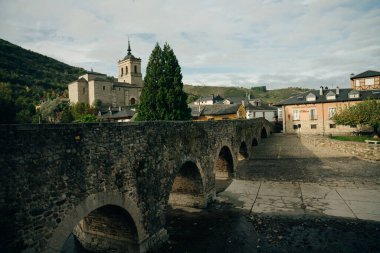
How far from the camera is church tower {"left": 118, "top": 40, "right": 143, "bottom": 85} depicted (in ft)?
251

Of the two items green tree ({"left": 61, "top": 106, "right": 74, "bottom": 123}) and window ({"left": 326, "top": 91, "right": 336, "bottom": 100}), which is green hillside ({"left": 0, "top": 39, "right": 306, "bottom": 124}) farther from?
window ({"left": 326, "top": 91, "right": 336, "bottom": 100})

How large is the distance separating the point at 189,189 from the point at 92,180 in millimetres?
9534

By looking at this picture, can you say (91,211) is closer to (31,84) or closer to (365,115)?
(365,115)

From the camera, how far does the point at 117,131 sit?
9141mm

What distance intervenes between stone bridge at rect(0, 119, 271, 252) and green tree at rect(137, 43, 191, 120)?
17.8 m

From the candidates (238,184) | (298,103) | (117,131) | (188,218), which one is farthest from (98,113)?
(117,131)

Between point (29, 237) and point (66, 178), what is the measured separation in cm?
161

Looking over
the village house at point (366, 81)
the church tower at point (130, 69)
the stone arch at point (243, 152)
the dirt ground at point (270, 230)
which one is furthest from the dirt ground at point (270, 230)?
the church tower at point (130, 69)

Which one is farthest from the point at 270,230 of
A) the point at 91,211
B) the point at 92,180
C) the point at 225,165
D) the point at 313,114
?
the point at 313,114

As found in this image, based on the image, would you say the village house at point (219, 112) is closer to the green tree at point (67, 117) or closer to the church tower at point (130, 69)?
the green tree at point (67, 117)

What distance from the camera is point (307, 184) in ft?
66.3

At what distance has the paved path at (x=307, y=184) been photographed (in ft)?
51.3

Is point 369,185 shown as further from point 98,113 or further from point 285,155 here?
point 98,113

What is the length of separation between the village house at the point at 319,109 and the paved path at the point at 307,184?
11535 millimetres
